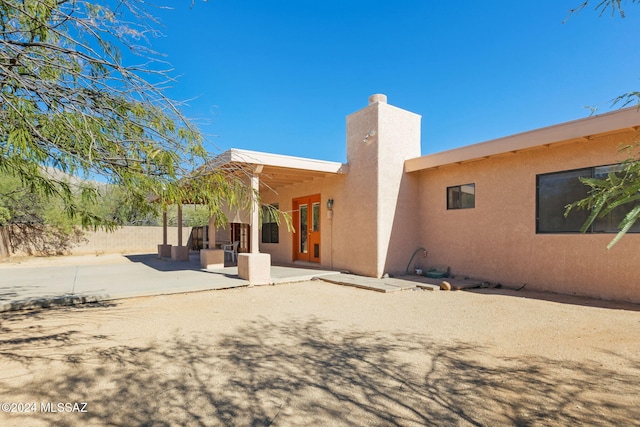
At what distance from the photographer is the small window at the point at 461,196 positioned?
Answer: 7891 millimetres

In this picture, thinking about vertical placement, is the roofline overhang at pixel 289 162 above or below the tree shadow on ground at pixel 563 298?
above

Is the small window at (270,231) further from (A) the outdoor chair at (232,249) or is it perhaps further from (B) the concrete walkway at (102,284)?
(B) the concrete walkway at (102,284)

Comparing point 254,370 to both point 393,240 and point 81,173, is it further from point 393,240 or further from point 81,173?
point 393,240

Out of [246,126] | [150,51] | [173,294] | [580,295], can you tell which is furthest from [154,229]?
[580,295]

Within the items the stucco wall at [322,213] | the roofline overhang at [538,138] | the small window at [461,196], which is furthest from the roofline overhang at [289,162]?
the small window at [461,196]

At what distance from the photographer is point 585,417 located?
2.22 m

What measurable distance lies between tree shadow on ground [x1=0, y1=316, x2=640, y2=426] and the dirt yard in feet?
0.05

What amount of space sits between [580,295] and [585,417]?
16.1 ft

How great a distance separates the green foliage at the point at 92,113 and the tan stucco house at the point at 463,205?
1783 mm

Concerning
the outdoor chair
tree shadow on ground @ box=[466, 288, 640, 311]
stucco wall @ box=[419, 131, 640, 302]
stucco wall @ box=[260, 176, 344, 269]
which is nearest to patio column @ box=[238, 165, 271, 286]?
stucco wall @ box=[260, 176, 344, 269]

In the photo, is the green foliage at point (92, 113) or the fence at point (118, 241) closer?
the green foliage at point (92, 113)

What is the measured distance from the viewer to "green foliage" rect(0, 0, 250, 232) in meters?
2.55

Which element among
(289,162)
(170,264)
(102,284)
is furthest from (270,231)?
(102,284)

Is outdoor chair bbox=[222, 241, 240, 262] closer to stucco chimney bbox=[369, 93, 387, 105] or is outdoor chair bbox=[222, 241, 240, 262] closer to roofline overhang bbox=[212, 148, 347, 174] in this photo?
roofline overhang bbox=[212, 148, 347, 174]
